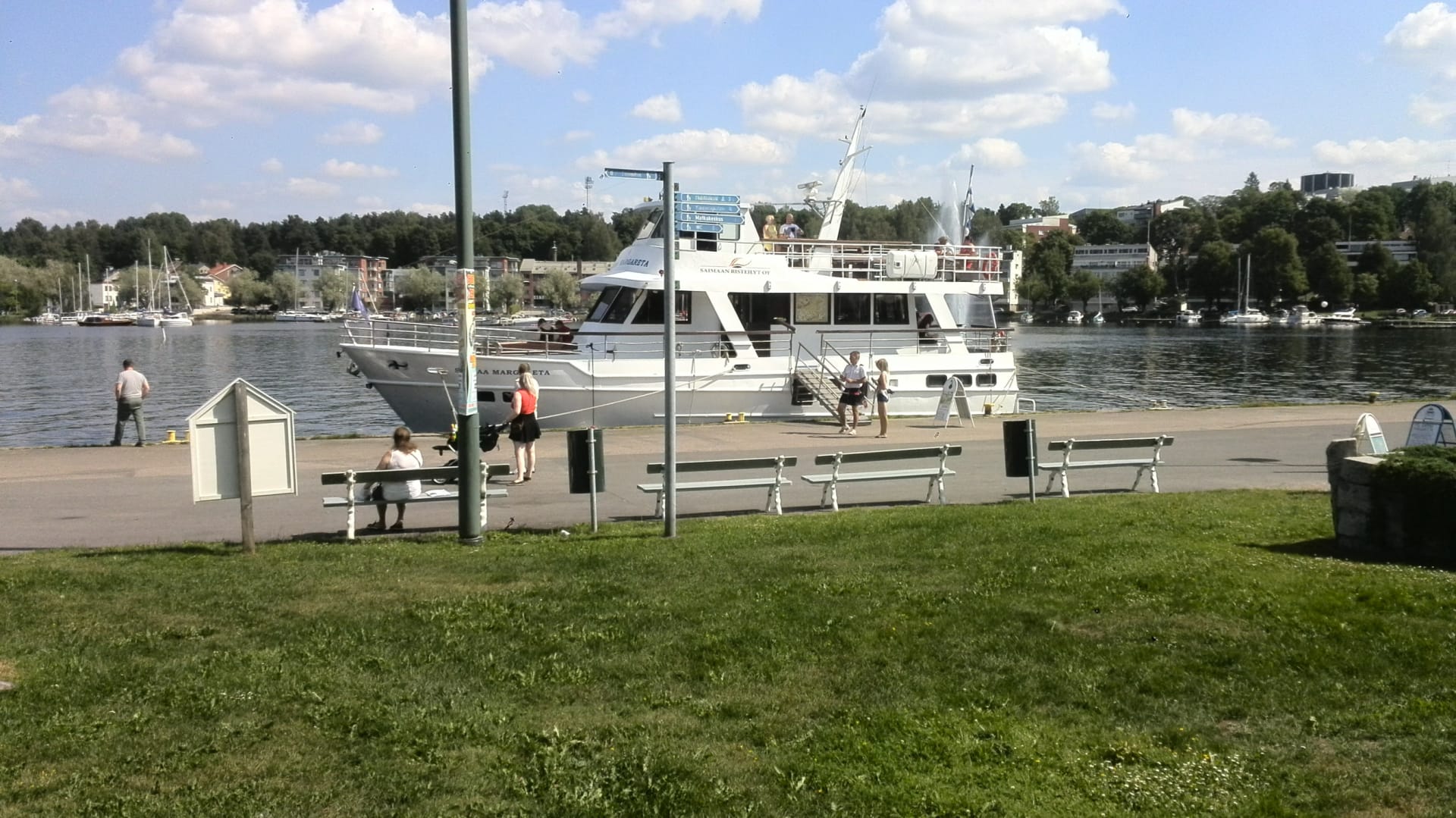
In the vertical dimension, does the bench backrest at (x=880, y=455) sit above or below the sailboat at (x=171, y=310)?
below

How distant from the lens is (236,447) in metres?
10.0

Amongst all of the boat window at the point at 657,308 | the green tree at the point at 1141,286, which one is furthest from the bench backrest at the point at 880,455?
the green tree at the point at 1141,286

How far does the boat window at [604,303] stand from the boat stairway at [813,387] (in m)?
4.03

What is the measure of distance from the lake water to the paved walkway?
12.0 m

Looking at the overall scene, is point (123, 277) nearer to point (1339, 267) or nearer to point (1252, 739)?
point (1339, 267)

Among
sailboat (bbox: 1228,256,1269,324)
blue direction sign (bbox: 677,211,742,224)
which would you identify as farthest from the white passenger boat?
sailboat (bbox: 1228,256,1269,324)

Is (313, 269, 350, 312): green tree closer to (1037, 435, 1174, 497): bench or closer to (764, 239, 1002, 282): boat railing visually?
(764, 239, 1002, 282): boat railing

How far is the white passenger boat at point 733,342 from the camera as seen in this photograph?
23312 mm

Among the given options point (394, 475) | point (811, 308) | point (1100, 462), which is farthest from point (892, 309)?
point (394, 475)

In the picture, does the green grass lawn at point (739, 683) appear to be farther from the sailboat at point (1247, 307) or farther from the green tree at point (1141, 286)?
the green tree at point (1141, 286)

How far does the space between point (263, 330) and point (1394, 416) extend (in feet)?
383

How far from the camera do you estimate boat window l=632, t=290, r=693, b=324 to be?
2433cm

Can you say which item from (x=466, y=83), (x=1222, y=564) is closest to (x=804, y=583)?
(x=1222, y=564)

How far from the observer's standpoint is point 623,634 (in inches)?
283
